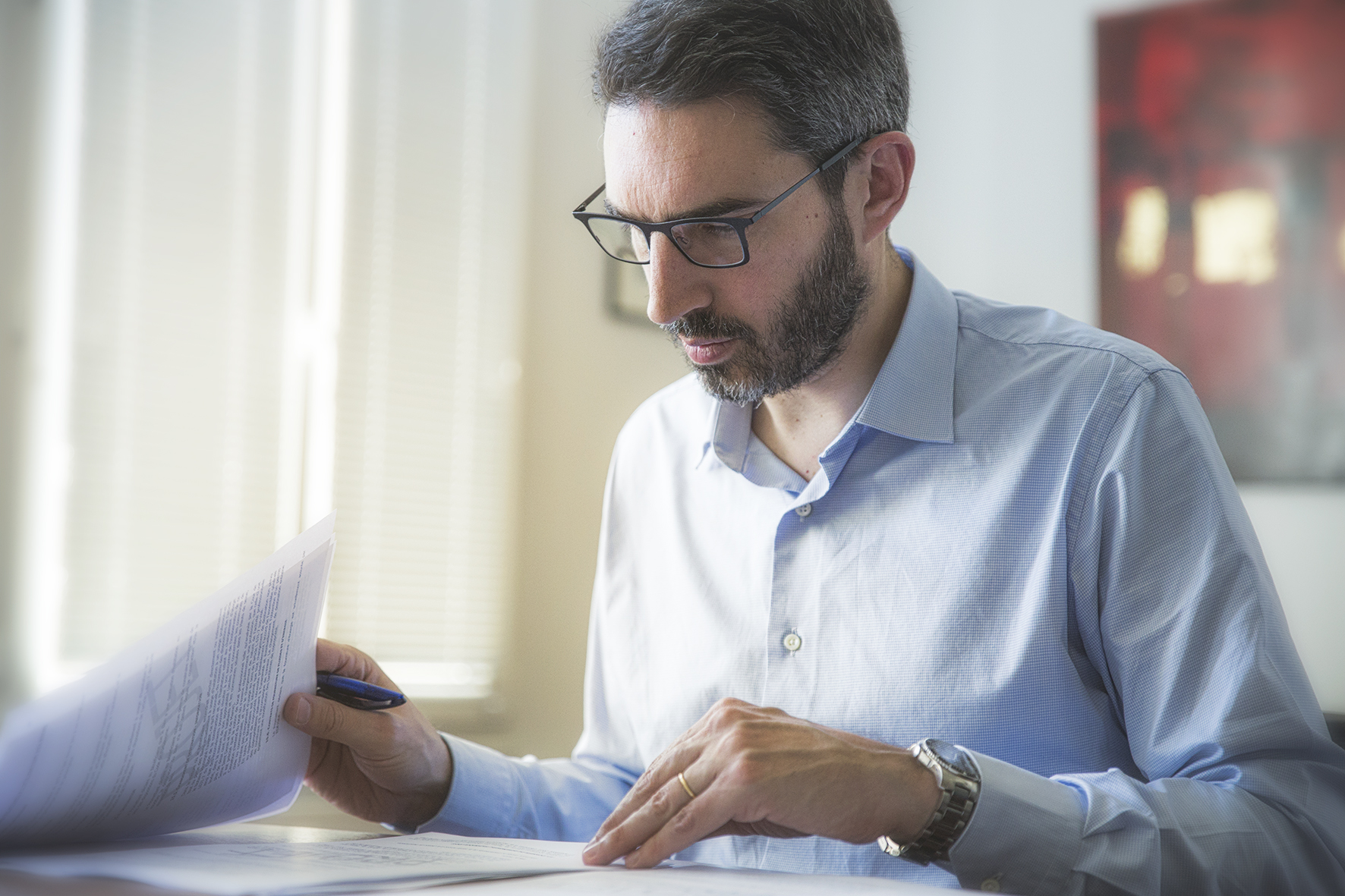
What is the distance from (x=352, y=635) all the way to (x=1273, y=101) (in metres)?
2.07

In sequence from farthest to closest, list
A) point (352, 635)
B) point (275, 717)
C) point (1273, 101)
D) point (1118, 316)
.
→ point (1118, 316) < point (1273, 101) < point (352, 635) < point (275, 717)

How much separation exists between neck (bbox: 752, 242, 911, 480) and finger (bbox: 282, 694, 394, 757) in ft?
1.55

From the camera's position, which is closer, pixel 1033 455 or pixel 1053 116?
pixel 1033 455

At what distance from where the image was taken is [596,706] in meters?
1.24

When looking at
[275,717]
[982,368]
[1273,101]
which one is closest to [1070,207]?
[1273,101]

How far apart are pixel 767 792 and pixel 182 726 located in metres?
0.37

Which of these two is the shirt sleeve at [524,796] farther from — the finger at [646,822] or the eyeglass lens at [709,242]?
the eyeglass lens at [709,242]

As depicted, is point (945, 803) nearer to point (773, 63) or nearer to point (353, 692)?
point (353, 692)

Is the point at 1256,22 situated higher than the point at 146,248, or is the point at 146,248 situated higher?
the point at 1256,22

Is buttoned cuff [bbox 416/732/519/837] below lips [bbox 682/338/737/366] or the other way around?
below

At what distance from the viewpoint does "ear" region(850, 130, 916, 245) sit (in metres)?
1.10

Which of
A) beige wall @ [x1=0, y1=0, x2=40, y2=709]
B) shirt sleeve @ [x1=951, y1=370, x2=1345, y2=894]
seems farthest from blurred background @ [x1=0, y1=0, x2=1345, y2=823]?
shirt sleeve @ [x1=951, y1=370, x2=1345, y2=894]

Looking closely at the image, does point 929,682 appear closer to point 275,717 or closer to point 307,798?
point 275,717

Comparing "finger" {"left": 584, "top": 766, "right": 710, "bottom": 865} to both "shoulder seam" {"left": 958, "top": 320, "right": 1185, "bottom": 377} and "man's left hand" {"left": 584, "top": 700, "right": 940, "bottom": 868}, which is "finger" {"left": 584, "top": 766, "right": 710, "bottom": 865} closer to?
"man's left hand" {"left": 584, "top": 700, "right": 940, "bottom": 868}
